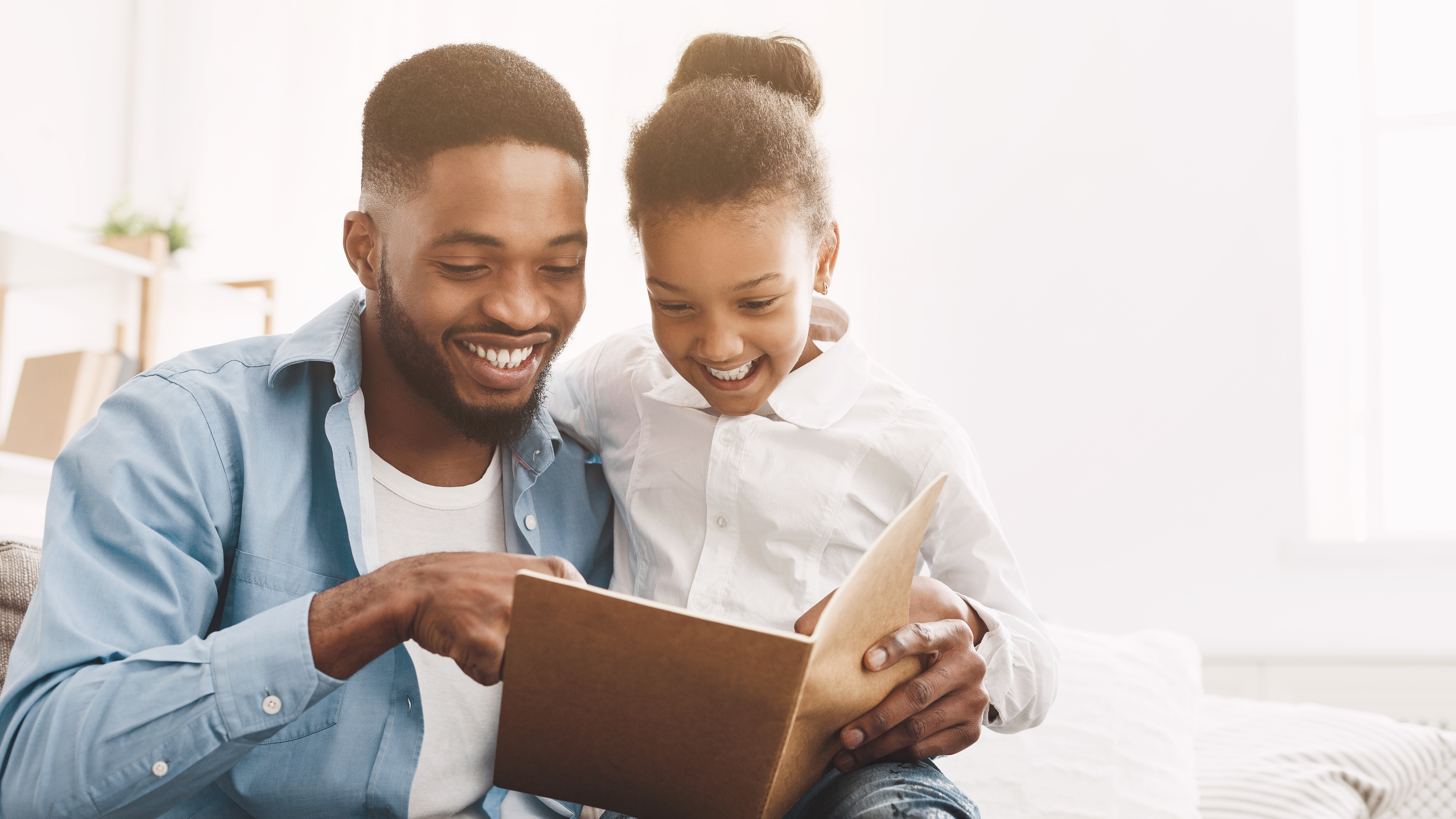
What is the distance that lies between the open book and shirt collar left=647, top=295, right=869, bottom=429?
1.11 ft

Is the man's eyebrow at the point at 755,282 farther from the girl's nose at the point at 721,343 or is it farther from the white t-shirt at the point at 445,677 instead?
the white t-shirt at the point at 445,677

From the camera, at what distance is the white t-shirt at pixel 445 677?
1198mm

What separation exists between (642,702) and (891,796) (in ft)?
A: 0.90

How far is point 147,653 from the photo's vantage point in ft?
3.07

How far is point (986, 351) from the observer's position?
122 inches

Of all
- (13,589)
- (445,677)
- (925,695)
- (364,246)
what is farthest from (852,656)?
(13,589)

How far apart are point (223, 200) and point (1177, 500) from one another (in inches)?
130

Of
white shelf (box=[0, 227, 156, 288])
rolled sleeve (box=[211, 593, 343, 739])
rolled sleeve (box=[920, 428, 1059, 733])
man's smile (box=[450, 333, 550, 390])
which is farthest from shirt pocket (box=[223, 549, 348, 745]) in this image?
white shelf (box=[0, 227, 156, 288])

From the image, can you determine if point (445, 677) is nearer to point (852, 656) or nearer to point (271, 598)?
point (271, 598)

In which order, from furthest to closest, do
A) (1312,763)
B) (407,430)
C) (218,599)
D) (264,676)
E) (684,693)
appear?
1. (1312,763)
2. (407,430)
3. (218,599)
4. (264,676)
5. (684,693)

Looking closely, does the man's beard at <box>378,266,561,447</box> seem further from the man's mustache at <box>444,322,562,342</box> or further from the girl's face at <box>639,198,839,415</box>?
the girl's face at <box>639,198,839,415</box>

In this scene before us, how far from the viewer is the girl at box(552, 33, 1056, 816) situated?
1.18 meters

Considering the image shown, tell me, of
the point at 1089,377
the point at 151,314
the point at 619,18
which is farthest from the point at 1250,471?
the point at 151,314

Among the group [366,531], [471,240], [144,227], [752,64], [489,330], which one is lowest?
[366,531]
